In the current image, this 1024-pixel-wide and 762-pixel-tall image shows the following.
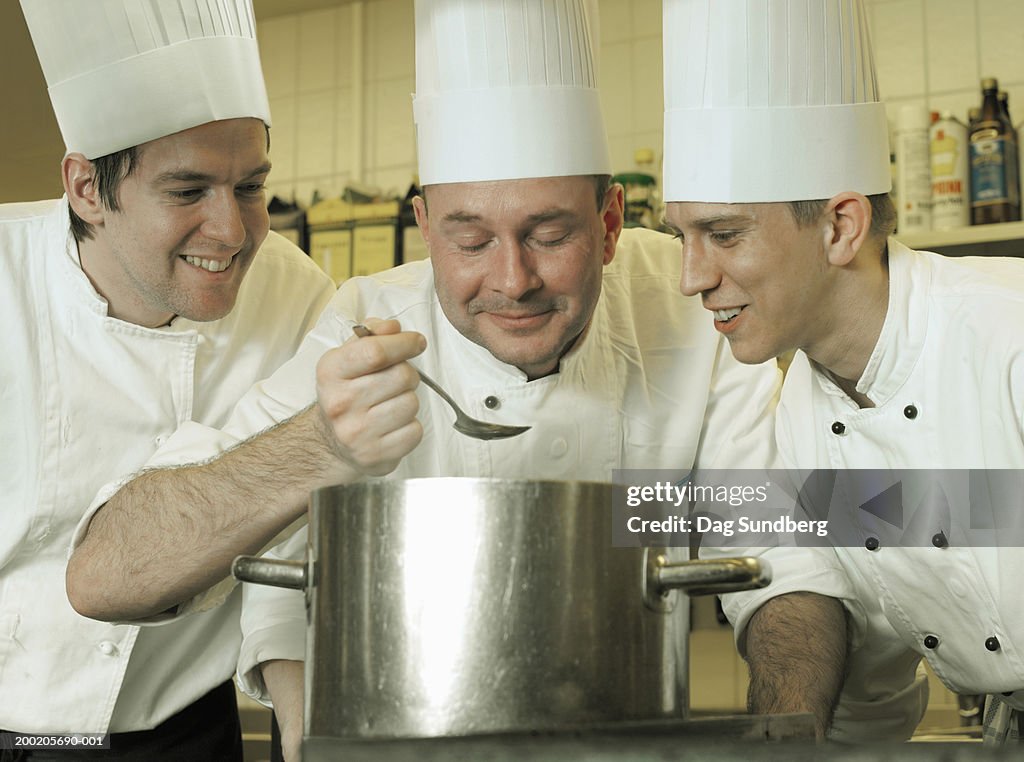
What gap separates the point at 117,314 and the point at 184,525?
14.9 inches

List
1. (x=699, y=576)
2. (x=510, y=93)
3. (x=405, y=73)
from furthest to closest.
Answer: (x=405, y=73) → (x=510, y=93) → (x=699, y=576)

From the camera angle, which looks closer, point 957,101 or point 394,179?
point 957,101

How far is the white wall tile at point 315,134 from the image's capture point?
252 cm

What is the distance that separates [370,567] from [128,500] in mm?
471

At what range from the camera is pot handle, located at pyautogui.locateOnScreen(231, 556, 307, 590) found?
649mm

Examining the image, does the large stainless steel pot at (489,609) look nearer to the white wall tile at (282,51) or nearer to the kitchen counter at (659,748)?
the kitchen counter at (659,748)

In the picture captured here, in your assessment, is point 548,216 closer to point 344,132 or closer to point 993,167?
point 993,167

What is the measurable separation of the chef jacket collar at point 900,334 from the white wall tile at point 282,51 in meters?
1.81

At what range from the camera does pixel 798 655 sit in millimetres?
969

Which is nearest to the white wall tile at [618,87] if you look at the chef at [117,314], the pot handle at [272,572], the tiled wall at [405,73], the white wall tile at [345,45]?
the tiled wall at [405,73]

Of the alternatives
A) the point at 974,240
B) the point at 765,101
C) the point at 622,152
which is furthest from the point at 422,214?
the point at 622,152

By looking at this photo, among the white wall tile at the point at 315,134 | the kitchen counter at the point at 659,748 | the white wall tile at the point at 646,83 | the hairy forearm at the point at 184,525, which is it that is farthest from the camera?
the white wall tile at the point at 315,134

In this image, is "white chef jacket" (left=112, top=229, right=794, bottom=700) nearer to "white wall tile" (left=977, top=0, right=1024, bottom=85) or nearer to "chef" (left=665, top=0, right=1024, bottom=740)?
"chef" (left=665, top=0, right=1024, bottom=740)

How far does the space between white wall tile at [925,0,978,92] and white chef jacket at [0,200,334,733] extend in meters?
1.43
